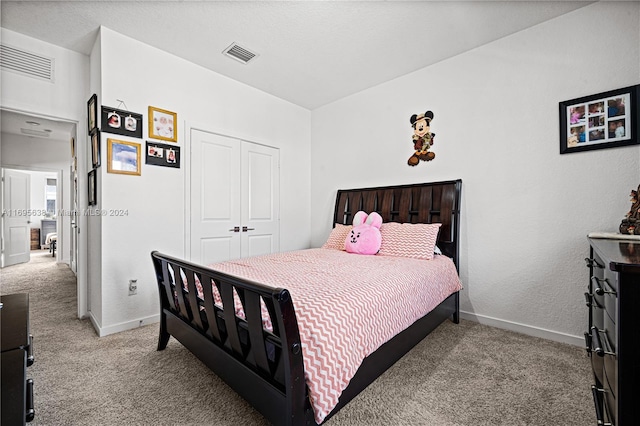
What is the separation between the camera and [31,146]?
5258mm

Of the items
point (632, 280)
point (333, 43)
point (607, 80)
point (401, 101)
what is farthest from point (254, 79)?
point (632, 280)

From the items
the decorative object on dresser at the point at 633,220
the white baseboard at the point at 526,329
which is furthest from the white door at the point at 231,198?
the decorative object on dresser at the point at 633,220

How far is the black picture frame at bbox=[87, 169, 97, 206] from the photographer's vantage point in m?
2.62

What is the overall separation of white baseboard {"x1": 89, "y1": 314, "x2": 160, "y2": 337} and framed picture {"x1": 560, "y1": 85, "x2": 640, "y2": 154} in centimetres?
405

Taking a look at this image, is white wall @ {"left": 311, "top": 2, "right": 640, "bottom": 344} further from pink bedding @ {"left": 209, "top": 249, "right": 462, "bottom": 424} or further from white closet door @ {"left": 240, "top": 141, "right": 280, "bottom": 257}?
white closet door @ {"left": 240, "top": 141, "right": 280, "bottom": 257}

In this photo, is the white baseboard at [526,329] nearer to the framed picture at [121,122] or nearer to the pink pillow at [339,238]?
the pink pillow at [339,238]

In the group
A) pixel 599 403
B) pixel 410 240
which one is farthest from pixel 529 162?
pixel 599 403

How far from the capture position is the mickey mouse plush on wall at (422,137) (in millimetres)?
3102

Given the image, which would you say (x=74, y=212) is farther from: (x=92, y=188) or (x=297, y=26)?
(x=297, y=26)

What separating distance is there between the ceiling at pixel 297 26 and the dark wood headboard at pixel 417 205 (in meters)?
1.40

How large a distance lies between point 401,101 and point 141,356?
3.59 m

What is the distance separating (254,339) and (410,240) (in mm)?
1909

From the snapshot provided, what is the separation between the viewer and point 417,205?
3084mm

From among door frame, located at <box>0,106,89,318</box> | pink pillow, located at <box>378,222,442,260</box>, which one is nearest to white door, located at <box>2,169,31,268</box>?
door frame, located at <box>0,106,89,318</box>
